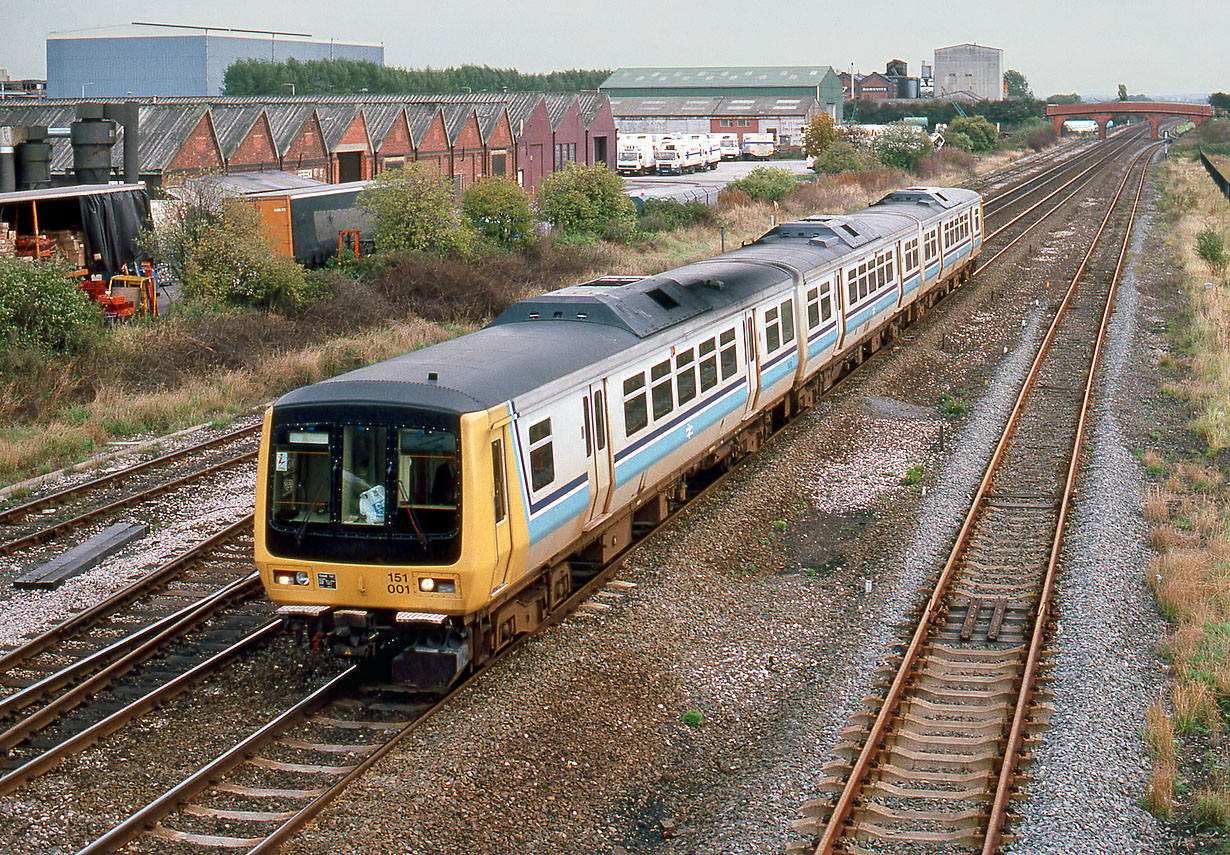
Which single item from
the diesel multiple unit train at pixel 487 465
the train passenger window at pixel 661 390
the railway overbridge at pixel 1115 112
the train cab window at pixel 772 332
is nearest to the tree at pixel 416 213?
the train cab window at pixel 772 332

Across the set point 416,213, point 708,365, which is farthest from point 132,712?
point 416,213

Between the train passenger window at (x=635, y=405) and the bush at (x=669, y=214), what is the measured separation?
107 ft

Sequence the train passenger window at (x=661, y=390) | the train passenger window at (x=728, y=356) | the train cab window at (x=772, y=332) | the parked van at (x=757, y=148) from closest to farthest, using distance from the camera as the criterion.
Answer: the train passenger window at (x=661, y=390), the train passenger window at (x=728, y=356), the train cab window at (x=772, y=332), the parked van at (x=757, y=148)

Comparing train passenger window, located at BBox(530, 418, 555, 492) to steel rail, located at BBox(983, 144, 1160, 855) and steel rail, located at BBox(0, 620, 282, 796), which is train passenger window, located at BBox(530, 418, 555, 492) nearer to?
steel rail, located at BBox(0, 620, 282, 796)

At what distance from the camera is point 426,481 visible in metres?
9.91

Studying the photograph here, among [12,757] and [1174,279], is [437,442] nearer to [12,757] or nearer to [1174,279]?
[12,757]

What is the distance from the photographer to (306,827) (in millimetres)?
8344

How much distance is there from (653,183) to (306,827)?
62.2 meters

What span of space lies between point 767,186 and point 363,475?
4636 centimetres

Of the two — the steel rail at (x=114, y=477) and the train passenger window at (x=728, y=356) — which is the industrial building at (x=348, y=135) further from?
the train passenger window at (x=728, y=356)

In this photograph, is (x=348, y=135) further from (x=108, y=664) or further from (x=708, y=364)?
(x=108, y=664)

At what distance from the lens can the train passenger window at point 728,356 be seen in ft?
52.1

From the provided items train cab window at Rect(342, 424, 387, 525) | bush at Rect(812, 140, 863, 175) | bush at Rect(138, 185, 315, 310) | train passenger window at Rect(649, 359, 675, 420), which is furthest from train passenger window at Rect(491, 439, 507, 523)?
bush at Rect(812, 140, 863, 175)

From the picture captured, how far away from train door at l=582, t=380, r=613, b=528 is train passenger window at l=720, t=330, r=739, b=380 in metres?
3.86
